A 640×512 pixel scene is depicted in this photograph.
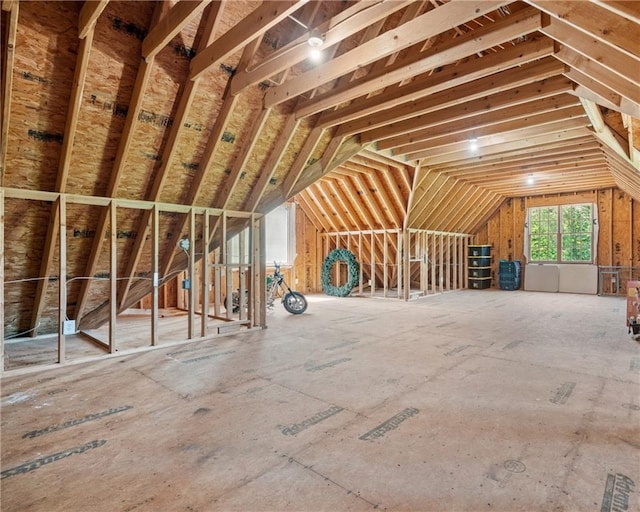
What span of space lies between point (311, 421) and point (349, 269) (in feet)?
23.2

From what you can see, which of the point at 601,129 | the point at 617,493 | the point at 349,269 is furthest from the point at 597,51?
the point at 349,269

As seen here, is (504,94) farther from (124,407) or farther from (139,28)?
(124,407)

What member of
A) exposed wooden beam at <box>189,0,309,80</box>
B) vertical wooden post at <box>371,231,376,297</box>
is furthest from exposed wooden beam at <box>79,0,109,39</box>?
vertical wooden post at <box>371,231,376,297</box>

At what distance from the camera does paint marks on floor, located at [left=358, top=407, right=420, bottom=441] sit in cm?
219

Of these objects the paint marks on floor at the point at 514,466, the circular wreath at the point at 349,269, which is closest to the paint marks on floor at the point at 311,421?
the paint marks on floor at the point at 514,466

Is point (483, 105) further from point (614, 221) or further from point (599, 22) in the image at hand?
point (614, 221)

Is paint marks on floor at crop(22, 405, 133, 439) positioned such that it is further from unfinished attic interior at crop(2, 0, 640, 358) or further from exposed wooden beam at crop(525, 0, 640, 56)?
exposed wooden beam at crop(525, 0, 640, 56)

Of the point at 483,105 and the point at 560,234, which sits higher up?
the point at 483,105

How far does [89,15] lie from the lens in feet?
8.08

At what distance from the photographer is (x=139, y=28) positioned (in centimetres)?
301

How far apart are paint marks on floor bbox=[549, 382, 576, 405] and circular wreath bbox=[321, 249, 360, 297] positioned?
637cm

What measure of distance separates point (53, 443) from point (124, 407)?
1.71ft

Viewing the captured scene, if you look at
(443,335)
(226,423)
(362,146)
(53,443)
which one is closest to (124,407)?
(53,443)

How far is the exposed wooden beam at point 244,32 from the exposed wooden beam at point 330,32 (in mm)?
386
